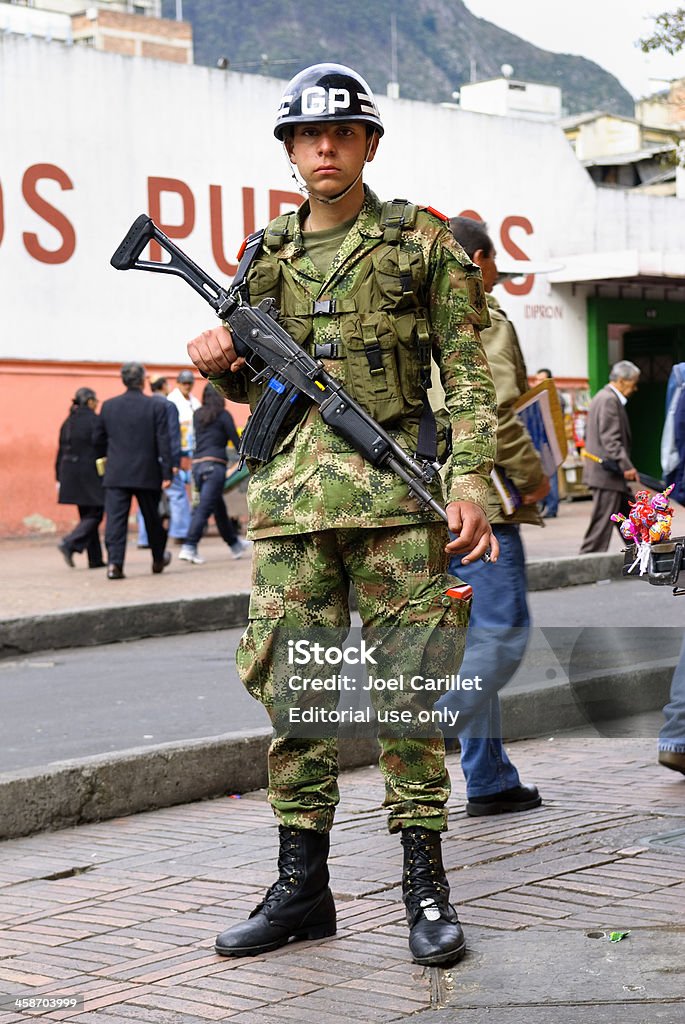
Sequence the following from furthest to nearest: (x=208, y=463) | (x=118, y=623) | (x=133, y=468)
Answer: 1. (x=208, y=463)
2. (x=133, y=468)
3. (x=118, y=623)

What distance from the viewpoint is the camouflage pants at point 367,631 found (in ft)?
12.7

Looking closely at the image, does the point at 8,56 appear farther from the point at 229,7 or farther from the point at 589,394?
the point at 229,7

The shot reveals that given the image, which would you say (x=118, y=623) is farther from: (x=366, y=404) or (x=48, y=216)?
(x=48, y=216)

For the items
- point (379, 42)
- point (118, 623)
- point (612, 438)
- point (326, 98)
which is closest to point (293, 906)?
point (326, 98)

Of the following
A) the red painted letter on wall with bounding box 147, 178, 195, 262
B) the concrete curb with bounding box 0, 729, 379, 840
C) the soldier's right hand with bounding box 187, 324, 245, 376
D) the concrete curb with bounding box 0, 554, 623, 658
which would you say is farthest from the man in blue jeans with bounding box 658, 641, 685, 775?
the red painted letter on wall with bounding box 147, 178, 195, 262

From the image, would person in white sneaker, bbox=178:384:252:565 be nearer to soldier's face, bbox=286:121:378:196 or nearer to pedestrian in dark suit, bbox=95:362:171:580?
pedestrian in dark suit, bbox=95:362:171:580

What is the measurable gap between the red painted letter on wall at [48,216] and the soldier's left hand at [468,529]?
54.2 feet

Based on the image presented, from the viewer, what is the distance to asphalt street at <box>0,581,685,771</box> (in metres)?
4.30

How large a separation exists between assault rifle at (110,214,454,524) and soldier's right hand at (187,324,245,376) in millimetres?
20

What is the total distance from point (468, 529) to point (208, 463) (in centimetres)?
1195

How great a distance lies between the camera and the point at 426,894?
12.7ft

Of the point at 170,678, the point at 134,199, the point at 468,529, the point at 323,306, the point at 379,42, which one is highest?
the point at 379,42

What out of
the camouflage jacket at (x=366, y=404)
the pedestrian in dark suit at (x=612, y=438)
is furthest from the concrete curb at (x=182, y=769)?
the pedestrian in dark suit at (x=612, y=438)

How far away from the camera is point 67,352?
1997 centimetres
